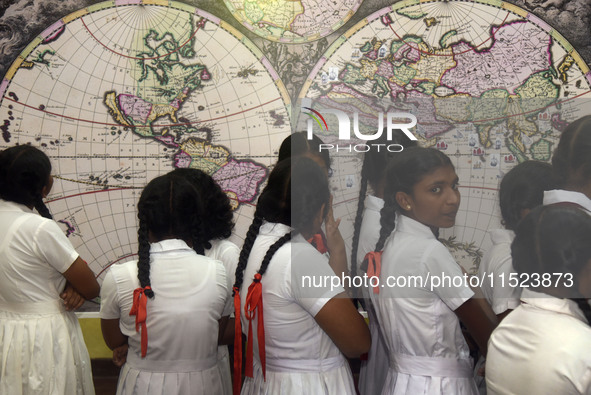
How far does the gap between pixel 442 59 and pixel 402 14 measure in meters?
0.29

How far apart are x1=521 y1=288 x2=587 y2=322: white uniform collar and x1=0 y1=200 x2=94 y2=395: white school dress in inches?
55.8

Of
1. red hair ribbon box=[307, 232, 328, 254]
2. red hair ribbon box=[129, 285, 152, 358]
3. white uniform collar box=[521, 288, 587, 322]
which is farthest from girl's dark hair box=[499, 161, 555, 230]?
red hair ribbon box=[129, 285, 152, 358]

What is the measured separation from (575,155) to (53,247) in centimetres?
165

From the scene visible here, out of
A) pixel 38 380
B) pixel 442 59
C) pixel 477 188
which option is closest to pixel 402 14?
pixel 442 59

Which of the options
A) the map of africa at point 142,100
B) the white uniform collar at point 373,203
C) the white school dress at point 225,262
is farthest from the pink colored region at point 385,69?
the white school dress at point 225,262

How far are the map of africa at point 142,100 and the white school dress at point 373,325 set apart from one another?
3.10 feet

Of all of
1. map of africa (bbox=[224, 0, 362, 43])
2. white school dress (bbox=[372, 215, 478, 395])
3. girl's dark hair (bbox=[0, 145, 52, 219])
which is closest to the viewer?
white school dress (bbox=[372, 215, 478, 395])

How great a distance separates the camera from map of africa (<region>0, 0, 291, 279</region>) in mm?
2816

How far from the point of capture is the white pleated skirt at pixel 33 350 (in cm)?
196

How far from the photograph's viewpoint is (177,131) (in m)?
2.85

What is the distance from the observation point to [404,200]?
1.76m

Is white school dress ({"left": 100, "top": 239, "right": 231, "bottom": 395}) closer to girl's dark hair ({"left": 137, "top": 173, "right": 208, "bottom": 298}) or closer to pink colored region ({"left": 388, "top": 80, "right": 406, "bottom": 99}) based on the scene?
girl's dark hair ({"left": 137, "top": 173, "right": 208, "bottom": 298})

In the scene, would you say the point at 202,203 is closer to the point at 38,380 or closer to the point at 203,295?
the point at 203,295

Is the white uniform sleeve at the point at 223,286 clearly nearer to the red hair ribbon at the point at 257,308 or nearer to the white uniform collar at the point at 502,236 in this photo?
the red hair ribbon at the point at 257,308
